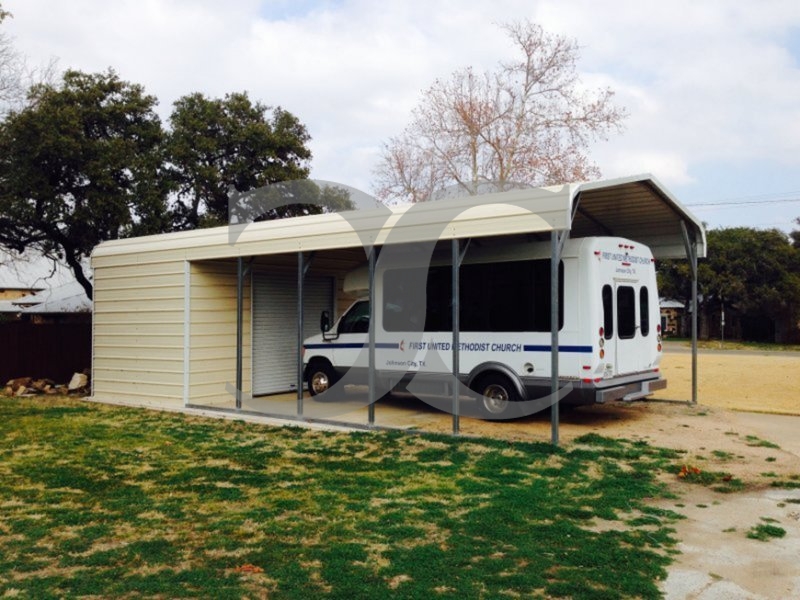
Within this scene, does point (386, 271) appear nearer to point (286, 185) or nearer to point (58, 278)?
point (286, 185)

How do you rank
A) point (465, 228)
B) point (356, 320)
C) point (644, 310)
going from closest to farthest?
point (465, 228)
point (644, 310)
point (356, 320)

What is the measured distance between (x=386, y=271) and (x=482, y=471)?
4.91m

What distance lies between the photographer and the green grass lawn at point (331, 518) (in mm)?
4523

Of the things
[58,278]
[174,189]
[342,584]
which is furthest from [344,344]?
[58,278]

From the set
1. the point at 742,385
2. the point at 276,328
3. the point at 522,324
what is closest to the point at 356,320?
the point at 276,328

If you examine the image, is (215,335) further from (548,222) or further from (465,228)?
(548,222)

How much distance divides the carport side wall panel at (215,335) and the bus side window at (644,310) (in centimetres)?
697

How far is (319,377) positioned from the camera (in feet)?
43.9

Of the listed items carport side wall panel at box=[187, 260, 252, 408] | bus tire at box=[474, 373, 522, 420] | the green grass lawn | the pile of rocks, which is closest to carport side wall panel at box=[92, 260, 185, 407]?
carport side wall panel at box=[187, 260, 252, 408]

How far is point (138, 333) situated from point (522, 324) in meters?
7.39

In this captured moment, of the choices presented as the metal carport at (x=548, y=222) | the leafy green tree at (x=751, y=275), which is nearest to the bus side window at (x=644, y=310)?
the metal carport at (x=548, y=222)

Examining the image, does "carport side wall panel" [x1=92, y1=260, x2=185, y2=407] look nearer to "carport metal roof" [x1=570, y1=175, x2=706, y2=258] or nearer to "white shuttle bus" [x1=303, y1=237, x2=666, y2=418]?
"white shuttle bus" [x1=303, y1=237, x2=666, y2=418]

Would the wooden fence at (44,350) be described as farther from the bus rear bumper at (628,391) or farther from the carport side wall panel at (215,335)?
the bus rear bumper at (628,391)

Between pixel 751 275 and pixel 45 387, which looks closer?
pixel 45 387
